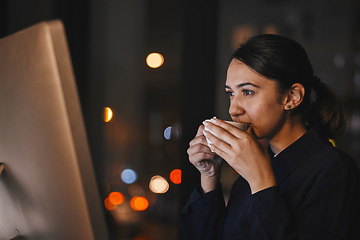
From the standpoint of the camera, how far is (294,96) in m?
1.05

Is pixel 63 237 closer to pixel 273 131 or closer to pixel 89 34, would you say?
pixel 273 131

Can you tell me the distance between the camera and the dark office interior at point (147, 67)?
2.47 metres

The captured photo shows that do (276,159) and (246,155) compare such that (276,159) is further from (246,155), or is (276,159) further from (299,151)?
(246,155)

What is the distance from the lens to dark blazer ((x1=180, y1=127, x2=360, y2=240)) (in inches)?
32.5

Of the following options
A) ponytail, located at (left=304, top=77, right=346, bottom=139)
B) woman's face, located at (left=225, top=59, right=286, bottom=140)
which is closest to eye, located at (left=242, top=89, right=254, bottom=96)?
woman's face, located at (left=225, top=59, right=286, bottom=140)

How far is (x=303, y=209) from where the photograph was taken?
2.92 ft

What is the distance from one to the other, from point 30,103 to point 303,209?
29.4 inches

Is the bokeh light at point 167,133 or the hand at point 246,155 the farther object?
the bokeh light at point 167,133

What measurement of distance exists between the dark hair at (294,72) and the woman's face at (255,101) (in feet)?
0.08

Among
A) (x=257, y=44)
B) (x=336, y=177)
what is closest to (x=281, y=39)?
(x=257, y=44)

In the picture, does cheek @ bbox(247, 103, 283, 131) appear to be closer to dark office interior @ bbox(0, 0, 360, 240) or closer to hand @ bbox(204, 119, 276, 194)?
hand @ bbox(204, 119, 276, 194)

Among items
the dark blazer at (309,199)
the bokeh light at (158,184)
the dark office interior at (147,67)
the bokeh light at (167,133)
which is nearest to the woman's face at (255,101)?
the dark blazer at (309,199)

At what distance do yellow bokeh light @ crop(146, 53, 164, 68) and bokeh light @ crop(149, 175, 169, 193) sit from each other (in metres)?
0.91

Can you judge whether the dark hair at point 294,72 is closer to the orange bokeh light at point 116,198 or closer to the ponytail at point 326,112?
the ponytail at point 326,112
